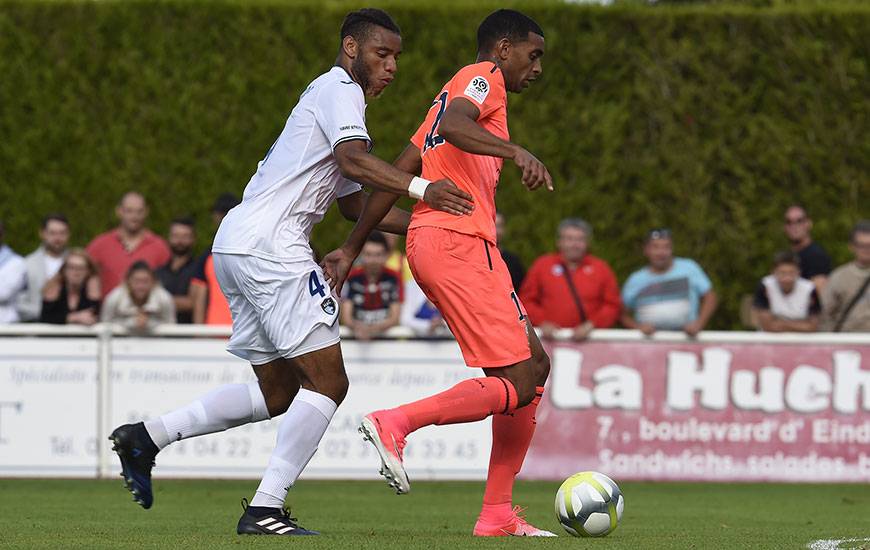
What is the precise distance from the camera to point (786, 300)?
1359 centimetres

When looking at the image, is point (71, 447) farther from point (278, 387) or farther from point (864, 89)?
point (864, 89)

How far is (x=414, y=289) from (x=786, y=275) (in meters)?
3.33

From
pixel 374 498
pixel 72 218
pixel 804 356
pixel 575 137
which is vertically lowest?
pixel 374 498

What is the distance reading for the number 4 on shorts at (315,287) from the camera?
7141 mm

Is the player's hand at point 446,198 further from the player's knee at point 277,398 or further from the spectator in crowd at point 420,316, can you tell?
the spectator in crowd at point 420,316

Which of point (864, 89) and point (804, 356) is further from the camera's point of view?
point (864, 89)

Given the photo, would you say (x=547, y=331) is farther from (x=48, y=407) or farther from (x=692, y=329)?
(x=48, y=407)

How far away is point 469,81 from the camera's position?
7121mm

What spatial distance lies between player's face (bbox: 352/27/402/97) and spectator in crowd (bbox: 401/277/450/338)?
572cm

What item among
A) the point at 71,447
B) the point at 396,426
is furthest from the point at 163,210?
the point at 396,426

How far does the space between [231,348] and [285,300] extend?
53 cm

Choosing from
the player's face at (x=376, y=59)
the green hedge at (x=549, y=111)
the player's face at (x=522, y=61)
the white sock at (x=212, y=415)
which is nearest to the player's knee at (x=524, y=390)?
the white sock at (x=212, y=415)

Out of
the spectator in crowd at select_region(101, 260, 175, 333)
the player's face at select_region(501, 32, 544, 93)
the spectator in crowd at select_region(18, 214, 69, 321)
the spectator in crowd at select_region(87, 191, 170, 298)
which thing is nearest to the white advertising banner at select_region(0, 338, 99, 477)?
the spectator in crowd at select_region(101, 260, 175, 333)

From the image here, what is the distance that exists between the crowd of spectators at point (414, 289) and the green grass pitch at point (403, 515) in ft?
4.89
